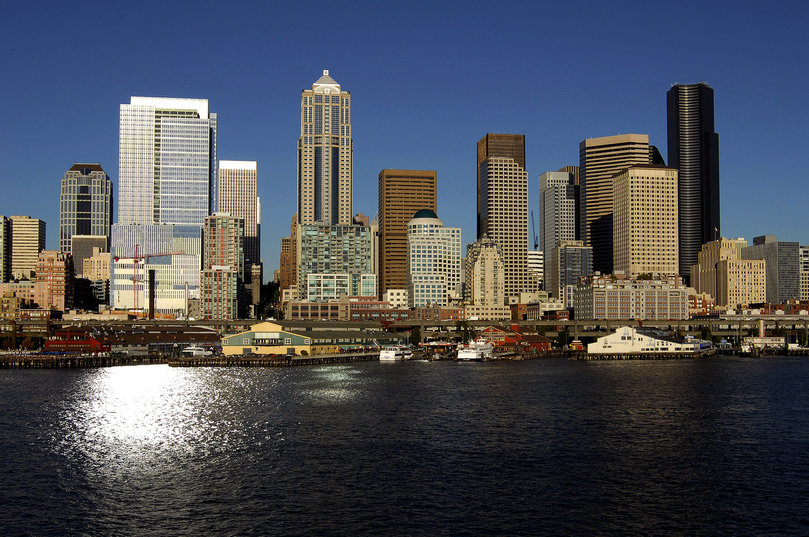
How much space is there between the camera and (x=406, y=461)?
66562 millimetres

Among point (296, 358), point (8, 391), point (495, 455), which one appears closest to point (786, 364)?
point (296, 358)

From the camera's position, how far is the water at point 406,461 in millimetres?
51469

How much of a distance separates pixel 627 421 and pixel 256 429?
38403 mm

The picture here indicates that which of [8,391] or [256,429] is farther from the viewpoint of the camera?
[8,391]

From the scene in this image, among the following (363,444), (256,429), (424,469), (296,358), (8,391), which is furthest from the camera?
(296,358)

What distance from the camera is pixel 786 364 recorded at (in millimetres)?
178125

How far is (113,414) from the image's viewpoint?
94188 mm

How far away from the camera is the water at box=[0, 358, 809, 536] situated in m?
51.5

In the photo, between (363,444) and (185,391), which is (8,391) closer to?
(185,391)

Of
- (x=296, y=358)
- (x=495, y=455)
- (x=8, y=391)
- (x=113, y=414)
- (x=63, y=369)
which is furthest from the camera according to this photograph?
(x=296, y=358)

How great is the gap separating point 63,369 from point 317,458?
119 meters

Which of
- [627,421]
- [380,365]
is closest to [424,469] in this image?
[627,421]

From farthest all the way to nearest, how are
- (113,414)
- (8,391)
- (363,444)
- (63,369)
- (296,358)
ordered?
(296,358)
(63,369)
(8,391)
(113,414)
(363,444)

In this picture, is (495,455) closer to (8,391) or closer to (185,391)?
(185,391)
